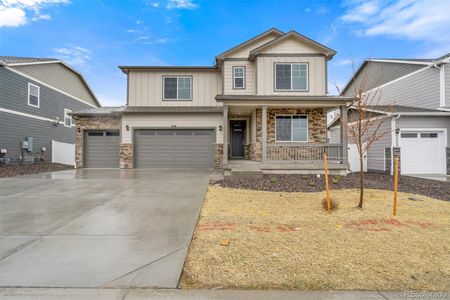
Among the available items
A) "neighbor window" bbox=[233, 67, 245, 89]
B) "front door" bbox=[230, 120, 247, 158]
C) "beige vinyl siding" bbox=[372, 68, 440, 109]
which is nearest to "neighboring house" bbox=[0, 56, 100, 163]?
"front door" bbox=[230, 120, 247, 158]

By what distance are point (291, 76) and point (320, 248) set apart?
35.0 ft

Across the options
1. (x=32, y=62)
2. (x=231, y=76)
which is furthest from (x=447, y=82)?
(x=32, y=62)

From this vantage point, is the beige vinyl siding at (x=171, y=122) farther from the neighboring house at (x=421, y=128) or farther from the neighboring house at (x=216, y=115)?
the neighboring house at (x=421, y=128)

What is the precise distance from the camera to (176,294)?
102 inches

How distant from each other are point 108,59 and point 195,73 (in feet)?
27.4

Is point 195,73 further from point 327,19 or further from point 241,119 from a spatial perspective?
point 327,19

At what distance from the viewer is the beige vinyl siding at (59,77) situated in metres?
16.5

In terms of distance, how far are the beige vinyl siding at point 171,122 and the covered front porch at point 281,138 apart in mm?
1159

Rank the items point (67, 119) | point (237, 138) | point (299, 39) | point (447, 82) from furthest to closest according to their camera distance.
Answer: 1. point (67, 119)
2. point (237, 138)
3. point (447, 82)
4. point (299, 39)

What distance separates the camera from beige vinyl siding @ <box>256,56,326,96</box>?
12.6 meters

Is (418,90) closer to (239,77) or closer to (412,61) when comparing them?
(412,61)

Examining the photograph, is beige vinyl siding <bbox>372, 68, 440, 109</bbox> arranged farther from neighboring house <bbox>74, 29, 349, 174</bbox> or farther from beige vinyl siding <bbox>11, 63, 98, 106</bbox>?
beige vinyl siding <bbox>11, 63, 98, 106</bbox>

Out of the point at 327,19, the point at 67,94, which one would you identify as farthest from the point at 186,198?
the point at 67,94

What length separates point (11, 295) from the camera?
2561mm
